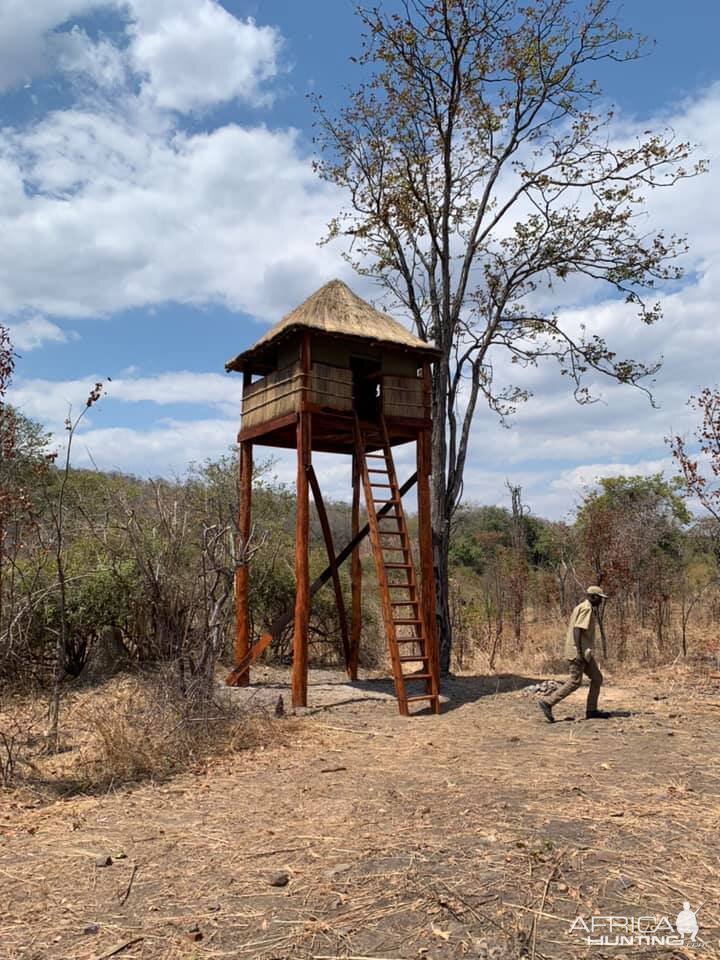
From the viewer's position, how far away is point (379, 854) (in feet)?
16.5

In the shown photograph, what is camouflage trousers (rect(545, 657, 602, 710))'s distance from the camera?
31.1 feet

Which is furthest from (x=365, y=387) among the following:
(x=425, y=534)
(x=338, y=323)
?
(x=425, y=534)

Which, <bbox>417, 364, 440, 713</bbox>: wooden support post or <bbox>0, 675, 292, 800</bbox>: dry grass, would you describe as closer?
<bbox>0, 675, 292, 800</bbox>: dry grass

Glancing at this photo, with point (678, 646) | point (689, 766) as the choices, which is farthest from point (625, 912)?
point (678, 646)

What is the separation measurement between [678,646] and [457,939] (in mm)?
13945

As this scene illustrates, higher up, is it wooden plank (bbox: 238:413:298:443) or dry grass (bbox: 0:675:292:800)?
wooden plank (bbox: 238:413:298:443)

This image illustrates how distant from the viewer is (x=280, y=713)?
384 inches

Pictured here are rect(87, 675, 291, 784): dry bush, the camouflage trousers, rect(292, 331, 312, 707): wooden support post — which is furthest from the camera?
rect(292, 331, 312, 707): wooden support post

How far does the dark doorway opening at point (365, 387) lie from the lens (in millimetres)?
11943

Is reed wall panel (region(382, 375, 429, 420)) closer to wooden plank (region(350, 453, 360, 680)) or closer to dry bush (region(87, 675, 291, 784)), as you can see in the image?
wooden plank (region(350, 453, 360, 680))

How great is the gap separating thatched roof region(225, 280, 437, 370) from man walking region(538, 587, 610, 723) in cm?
463

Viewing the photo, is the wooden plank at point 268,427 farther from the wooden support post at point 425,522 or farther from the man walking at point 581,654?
the man walking at point 581,654

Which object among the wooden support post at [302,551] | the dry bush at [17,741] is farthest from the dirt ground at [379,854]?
the wooden support post at [302,551]

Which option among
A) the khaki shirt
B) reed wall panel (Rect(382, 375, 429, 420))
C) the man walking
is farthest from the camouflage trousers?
reed wall panel (Rect(382, 375, 429, 420))
